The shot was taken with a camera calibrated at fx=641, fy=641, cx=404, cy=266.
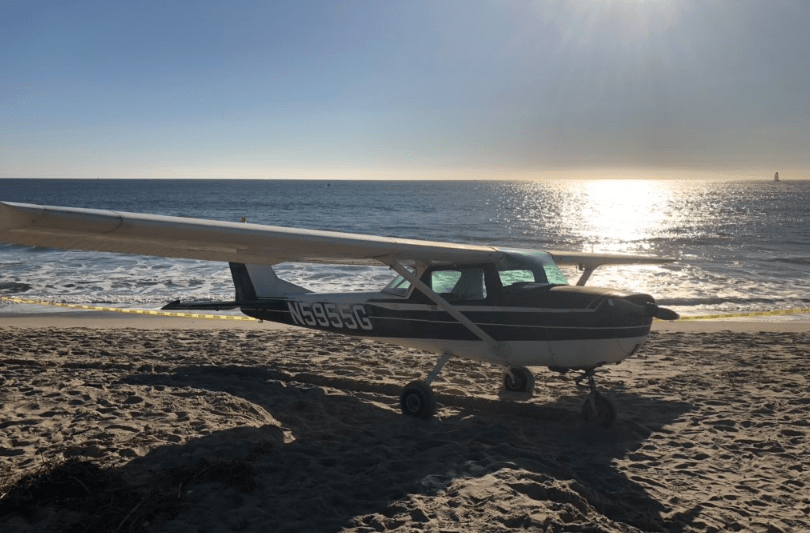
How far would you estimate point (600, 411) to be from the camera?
7328mm

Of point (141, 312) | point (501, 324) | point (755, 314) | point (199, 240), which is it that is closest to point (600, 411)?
point (501, 324)

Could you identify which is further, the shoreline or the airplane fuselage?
the shoreline

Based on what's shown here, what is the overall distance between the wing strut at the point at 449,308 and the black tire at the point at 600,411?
44.2 inches

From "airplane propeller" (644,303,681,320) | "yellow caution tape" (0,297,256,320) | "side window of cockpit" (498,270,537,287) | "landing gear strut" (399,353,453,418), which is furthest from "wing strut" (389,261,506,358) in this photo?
"yellow caution tape" (0,297,256,320)

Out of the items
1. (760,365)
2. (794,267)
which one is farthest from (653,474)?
(794,267)

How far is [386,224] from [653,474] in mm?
56294

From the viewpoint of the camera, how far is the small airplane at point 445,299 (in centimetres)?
640

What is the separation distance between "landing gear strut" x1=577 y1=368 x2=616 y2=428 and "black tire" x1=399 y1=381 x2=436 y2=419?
1.78 m

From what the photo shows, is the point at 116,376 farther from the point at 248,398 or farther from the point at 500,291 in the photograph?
the point at 500,291

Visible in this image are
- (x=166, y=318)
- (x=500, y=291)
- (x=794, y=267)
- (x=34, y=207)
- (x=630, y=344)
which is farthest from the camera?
(x=794, y=267)

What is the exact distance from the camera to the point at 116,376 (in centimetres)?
850

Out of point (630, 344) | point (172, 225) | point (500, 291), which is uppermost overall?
point (172, 225)

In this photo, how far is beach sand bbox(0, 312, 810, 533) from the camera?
4.75 metres

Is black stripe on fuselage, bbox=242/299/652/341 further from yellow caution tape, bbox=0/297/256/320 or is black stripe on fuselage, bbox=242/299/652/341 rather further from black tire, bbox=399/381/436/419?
yellow caution tape, bbox=0/297/256/320
